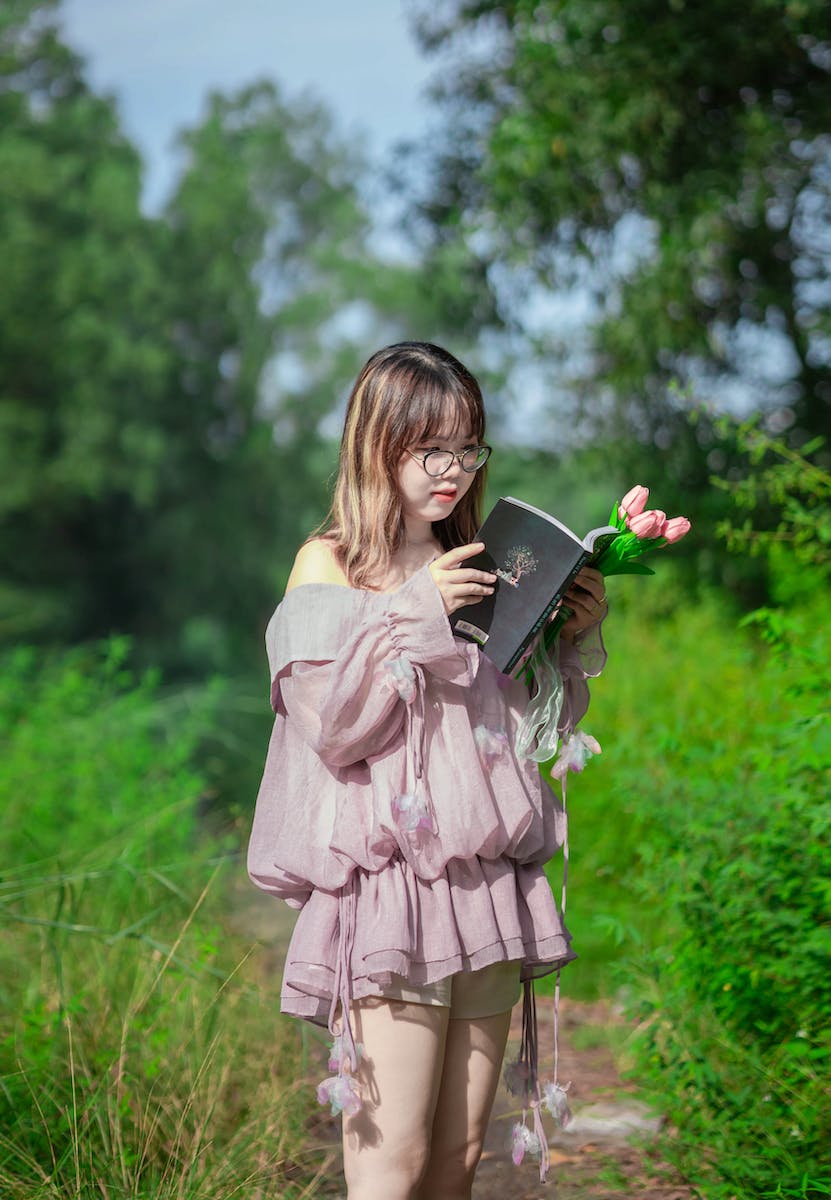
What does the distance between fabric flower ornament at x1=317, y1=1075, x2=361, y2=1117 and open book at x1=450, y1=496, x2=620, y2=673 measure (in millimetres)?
678

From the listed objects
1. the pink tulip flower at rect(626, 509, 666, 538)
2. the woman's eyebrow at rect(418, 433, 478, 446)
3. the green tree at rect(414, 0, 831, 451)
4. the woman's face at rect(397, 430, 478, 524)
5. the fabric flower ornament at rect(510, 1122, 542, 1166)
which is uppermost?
the green tree at rect(414, 0, 831, 451)

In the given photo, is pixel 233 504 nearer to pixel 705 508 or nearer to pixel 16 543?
pixel 16 543

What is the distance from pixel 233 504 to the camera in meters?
21.5

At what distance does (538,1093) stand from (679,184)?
6304mm

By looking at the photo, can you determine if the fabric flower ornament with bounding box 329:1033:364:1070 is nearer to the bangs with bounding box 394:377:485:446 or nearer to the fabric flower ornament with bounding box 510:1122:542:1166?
the fabric flower ornament with bounding box 510:1122:542:1166

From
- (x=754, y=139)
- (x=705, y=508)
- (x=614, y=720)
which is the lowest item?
(x=614, y=720)

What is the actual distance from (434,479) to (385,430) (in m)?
0.11

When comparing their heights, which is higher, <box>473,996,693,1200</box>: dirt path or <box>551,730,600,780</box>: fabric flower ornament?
<box>551,730,600,780</box>: fabric flower ornament

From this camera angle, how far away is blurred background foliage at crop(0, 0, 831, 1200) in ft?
9.94

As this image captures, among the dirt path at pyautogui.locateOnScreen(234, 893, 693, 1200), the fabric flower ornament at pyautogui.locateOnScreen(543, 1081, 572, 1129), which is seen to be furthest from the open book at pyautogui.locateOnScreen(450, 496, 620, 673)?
the dirt path at pyautogui.locateOnScreen(234, 893, 693, 1200)

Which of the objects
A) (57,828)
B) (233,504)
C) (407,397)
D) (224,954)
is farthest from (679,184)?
(233,504)

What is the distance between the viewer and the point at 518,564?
2016mm

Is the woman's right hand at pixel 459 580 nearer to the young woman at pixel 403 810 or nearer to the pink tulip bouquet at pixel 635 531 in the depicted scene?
the young woman at pixel 403 810

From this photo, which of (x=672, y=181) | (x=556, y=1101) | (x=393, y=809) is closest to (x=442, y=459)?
(x=393, y=809)
